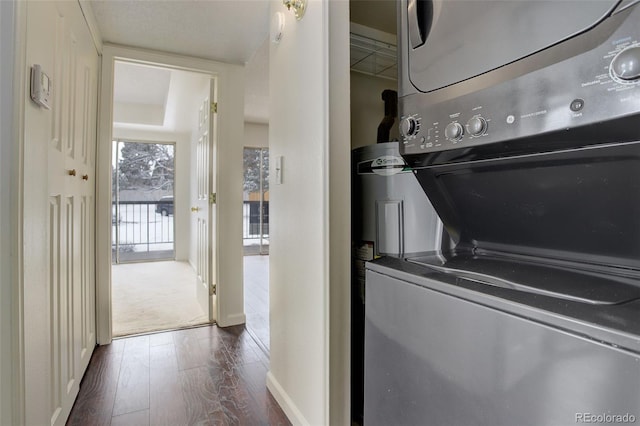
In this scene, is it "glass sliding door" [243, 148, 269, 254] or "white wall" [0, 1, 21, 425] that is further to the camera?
"glass sliding door" [243, 148, 269, 254]

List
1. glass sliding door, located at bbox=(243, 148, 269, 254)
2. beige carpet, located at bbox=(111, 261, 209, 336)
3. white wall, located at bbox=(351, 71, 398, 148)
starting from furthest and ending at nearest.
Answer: glass sliding door, located at bbox=(243, 148, 269, 254) → beige carpet, located at bbox=(111, 261, 209, 336) → white wall, located at bbox=(351, 71, 398, 148)

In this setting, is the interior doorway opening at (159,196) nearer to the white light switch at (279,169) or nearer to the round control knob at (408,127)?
the white light switch at (279,169)

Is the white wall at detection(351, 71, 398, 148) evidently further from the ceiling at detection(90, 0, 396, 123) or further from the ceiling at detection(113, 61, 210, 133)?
the ceiling at detection(113, 61, 210, 133)

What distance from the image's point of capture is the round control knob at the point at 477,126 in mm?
647

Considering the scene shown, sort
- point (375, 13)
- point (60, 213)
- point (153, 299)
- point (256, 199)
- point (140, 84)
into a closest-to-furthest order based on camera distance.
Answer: point (60, 213) < point (375, 13) < point (153, 299) < point (140, 84) < point (256, 199)

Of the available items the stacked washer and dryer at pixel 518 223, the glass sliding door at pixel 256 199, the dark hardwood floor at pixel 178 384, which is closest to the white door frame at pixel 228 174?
the dark hardwood floor at pixel 178 384

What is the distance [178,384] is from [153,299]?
74.5 inches

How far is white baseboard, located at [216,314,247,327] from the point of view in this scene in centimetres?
271

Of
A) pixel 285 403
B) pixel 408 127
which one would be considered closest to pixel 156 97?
pixel 285 403

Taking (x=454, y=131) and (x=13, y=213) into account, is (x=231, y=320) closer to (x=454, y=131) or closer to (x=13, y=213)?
(x=13, y=213)

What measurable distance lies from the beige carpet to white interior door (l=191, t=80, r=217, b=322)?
21 centimetres

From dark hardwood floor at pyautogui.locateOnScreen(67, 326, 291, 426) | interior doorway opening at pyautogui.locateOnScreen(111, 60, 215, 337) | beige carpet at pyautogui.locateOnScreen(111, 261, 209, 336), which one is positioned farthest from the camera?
interior doorway opening at pyautogui.locateOnScreen(111, 60, 215, 337)

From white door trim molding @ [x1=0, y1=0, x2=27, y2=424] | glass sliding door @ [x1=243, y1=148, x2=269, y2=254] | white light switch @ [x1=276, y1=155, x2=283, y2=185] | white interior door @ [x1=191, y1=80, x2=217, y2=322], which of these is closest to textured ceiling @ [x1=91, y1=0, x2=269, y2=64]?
white interior door @ [x1=191, y1=80, x2=217, y2=322]

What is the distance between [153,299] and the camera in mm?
3482
